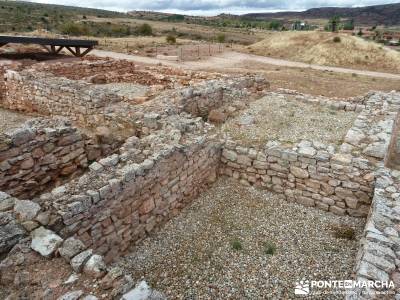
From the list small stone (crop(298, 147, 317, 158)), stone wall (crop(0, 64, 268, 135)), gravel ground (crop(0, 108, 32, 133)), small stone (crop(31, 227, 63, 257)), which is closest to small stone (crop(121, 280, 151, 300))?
small stone (crop(31, 227, 63, 257))

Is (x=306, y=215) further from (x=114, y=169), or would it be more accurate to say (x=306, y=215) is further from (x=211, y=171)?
(x=114, y=169)

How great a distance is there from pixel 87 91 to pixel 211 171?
548 centimetres

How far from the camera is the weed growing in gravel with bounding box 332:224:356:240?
6.22m

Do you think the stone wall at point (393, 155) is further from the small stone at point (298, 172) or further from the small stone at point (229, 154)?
the small stone at point (229, 154)

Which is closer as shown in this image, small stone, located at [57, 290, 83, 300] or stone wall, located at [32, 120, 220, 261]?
small stone, located at [57, 290, 83, 300]

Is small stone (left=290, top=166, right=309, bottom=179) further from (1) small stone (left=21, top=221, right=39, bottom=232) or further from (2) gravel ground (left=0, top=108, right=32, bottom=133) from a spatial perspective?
(2) gravel ground (left=0, top=108, right=32, bottom=133)

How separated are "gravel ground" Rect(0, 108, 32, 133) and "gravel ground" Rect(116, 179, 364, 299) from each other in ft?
23.9

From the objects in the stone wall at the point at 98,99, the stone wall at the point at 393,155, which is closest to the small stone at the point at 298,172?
the stone wall at the point at 393,155

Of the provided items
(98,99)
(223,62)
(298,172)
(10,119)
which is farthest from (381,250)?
(223,62)

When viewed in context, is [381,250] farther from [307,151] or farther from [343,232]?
[307,151]

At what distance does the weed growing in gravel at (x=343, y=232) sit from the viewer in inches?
245

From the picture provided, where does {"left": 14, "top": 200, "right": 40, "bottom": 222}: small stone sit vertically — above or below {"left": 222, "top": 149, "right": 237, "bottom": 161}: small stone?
above

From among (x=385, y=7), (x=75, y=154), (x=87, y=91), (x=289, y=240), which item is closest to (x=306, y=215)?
(x=289, y=240)

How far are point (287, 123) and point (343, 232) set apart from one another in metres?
3.62
